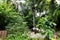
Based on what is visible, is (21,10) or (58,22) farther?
(21,10)

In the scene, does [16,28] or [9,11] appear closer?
[16,28]

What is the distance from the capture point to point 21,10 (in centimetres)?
1236

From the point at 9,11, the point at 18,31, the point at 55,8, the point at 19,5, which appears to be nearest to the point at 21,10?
the point at 19,5

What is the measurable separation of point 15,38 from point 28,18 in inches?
147

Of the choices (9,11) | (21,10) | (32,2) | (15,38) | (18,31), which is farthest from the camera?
(21,10)

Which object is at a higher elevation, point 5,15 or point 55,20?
point 5,15

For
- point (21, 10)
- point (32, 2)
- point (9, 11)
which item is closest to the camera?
point (9, 11)

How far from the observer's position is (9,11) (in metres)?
9.28

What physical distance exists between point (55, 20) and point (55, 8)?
703 millimetres

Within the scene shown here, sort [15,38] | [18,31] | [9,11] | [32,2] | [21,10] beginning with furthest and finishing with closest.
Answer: [21,10]
[32,2]
[9,11]
[18,31]
[15,38]

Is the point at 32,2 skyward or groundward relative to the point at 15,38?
skyward

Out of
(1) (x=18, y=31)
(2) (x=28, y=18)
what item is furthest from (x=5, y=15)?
(2) (x=28, y=18)

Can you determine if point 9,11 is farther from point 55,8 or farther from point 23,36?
point 55,8

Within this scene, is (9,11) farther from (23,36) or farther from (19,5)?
(19,5)
